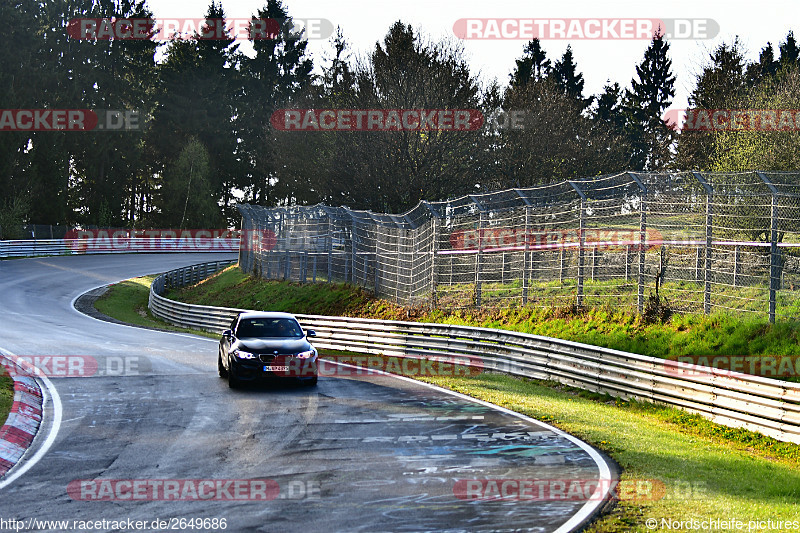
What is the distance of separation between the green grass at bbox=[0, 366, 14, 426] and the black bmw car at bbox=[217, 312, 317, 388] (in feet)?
12.9

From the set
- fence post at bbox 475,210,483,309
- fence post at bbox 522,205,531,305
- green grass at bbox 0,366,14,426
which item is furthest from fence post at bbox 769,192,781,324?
green grass at bbox 0,366,14,426

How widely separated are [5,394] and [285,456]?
6.57 meters

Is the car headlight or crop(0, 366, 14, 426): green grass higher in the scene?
the car headlight

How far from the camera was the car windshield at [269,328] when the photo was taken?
1739 cm

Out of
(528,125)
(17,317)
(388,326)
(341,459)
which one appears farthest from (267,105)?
(341,459)

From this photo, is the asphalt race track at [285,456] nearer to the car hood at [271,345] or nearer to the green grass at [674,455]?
the green grass at [674,455]

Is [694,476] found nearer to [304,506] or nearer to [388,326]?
[304,506]

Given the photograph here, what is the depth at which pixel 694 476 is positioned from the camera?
9.72m

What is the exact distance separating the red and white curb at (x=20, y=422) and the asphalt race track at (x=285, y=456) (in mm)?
186

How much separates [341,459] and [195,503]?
2442 millimetres

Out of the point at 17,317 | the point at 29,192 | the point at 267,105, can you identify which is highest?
the point at 267,105

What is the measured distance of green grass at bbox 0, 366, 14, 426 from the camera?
13010 millimetres

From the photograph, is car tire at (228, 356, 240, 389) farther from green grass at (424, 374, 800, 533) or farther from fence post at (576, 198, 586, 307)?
fence post at (576, 198, 586, 307)

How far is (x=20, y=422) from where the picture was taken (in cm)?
1269
